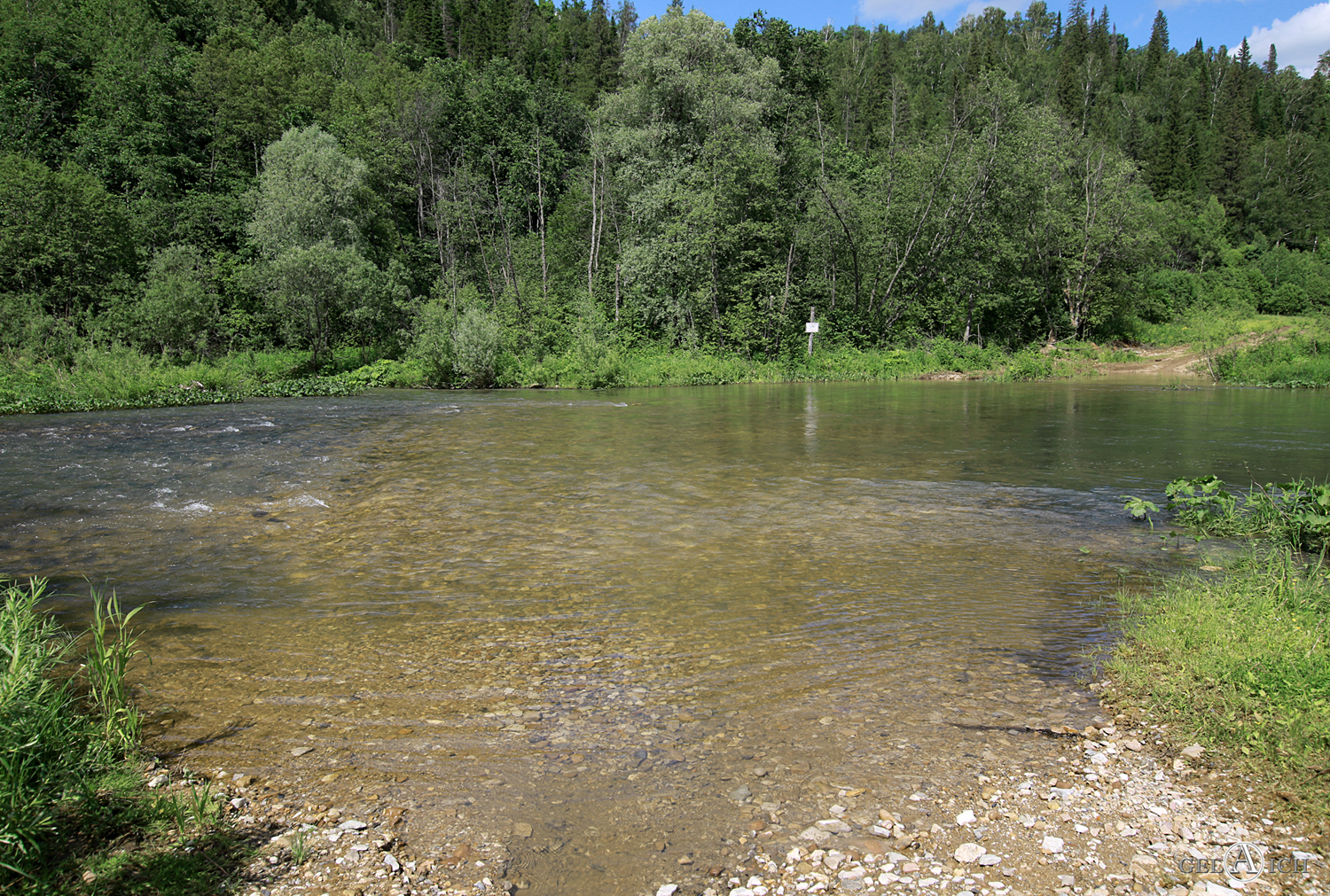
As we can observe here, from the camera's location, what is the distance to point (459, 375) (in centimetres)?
3194

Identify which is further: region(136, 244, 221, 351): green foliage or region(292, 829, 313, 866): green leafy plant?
region(136, 244, 221, 351): green foliage

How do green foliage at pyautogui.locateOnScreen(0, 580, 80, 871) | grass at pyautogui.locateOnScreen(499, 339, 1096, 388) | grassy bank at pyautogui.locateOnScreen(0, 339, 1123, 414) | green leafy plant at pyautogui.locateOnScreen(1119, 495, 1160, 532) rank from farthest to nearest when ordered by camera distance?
grass at pyautogui.locateOnScreen(499, 339, 1096, 388), grassy bank at pyautogui.locateOnScreen(0, 339, 1123, 414), green leafy plant at pyautogui.locateOnScreen(1119, 495, 1160, 532), green foliage at pyautogui.locateOnScreen(0, 580, 80, 871)

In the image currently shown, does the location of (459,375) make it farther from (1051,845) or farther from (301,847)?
(1051,845)

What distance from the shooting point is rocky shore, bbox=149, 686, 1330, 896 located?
9.30ft

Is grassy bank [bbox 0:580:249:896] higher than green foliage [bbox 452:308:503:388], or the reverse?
green foliage [bbox 452:308:503:388]

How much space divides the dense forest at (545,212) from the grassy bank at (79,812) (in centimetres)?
2864

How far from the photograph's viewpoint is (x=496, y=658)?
16.8ft

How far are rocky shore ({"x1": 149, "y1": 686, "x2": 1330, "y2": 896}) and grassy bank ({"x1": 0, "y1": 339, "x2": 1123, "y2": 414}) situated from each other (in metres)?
23.3

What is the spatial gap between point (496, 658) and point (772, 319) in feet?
111

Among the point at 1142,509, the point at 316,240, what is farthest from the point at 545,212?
the point at 1142,509

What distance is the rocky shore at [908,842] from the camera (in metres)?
2.84

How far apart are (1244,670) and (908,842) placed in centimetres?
227

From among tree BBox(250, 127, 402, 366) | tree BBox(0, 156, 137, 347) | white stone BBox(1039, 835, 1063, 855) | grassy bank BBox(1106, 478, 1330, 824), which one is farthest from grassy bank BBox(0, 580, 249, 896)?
tree BBox(0, 156, 137, 347)

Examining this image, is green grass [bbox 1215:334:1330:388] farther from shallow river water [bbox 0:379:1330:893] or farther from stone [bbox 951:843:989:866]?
stone [bbox 951:843:989:866]
